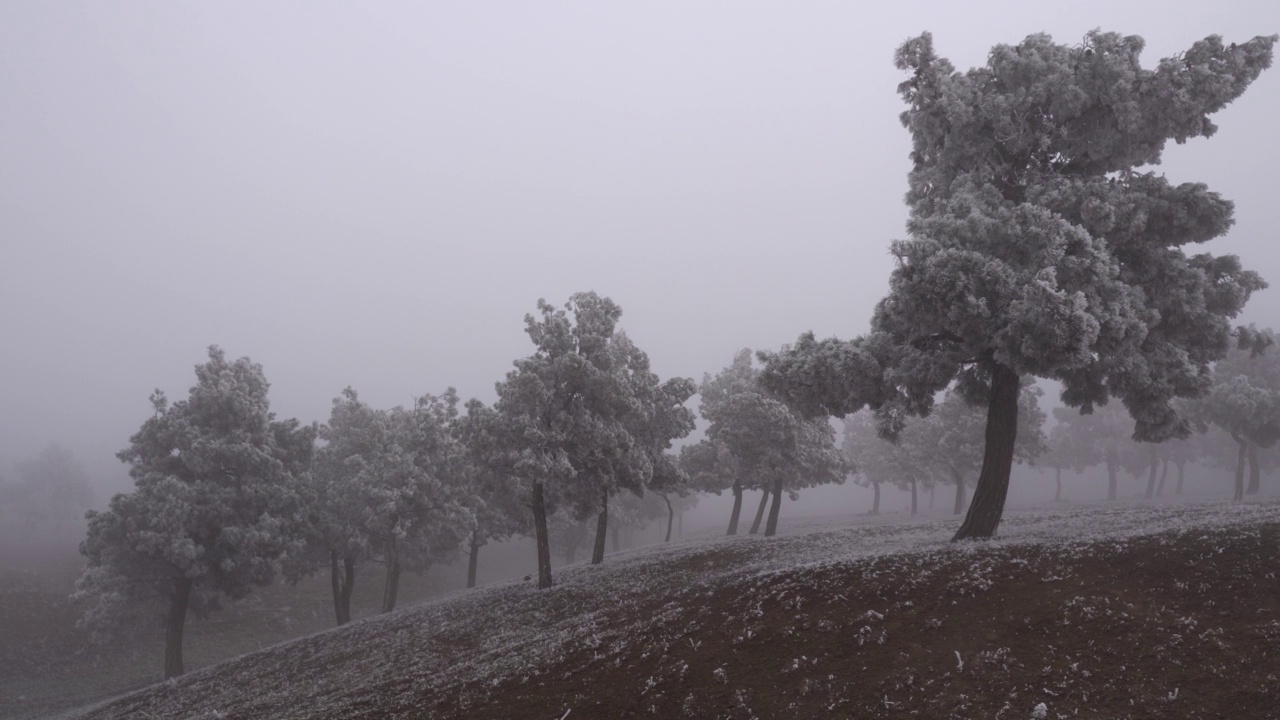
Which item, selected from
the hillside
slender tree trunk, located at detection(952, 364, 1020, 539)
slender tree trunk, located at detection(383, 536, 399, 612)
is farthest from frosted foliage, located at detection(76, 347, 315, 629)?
slender tree trunk, located at detection(952, 364, 1020, 539)

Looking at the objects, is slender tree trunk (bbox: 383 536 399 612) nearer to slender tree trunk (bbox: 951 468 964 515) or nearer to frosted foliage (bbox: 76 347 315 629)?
frosted foliage (bbox: 76 347 315 629)

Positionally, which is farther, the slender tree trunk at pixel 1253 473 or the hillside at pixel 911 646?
the slender tree trunk at pixel 1253 473

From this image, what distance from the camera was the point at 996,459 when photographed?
2238cm

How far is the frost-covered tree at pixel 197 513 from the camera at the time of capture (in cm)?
3641

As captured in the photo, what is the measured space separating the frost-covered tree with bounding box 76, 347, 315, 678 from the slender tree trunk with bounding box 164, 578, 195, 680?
6cm

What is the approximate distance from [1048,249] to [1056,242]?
0.90 ft

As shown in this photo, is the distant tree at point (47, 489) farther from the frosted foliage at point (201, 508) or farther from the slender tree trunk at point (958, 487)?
the slender tree trunk at point (958, 487)

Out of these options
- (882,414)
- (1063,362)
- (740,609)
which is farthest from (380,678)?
(1063,362)

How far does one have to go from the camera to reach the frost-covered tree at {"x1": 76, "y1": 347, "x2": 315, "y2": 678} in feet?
119

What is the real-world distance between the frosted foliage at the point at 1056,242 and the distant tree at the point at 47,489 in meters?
137

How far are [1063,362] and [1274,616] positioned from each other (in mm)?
9481

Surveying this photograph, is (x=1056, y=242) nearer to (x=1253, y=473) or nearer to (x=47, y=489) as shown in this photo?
(x=1253, y=473)

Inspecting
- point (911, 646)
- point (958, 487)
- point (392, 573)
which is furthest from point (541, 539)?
point (958, 487)

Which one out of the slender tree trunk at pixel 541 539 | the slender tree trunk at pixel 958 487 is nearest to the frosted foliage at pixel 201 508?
the slender tree trunk at pixel 541 539
